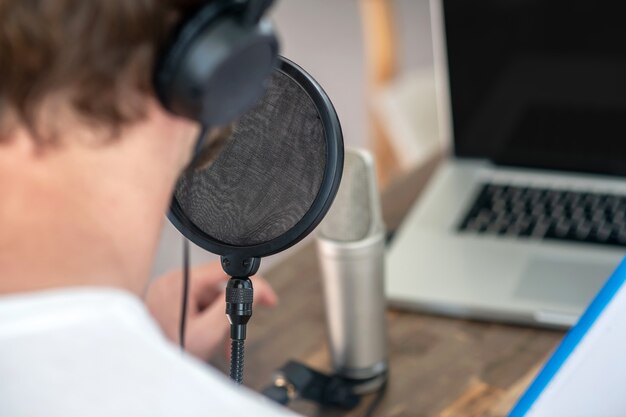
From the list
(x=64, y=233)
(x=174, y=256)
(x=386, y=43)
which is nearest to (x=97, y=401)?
(x=64, y=233)

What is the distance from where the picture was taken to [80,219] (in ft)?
1.77

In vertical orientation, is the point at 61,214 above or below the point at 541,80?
above

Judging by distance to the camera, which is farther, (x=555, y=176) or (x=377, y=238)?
(x=555, y=176)

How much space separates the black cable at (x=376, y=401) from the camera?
1.02m

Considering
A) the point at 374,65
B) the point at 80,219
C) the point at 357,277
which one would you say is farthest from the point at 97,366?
the point at 374,65

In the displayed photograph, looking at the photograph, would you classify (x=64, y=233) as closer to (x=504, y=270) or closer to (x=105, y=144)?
(x=105, y=144)

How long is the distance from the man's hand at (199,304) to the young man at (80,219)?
53cm

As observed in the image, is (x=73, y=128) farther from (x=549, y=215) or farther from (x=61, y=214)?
(x=549, y=215)

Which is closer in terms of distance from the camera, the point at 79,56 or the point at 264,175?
the point at 79,56

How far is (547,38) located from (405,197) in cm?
29

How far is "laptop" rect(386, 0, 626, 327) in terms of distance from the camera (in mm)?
1183

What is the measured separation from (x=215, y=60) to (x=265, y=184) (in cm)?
23

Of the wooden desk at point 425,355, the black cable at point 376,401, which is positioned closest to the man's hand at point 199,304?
the wooden desk at point 425,355

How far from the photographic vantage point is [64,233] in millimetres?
536
